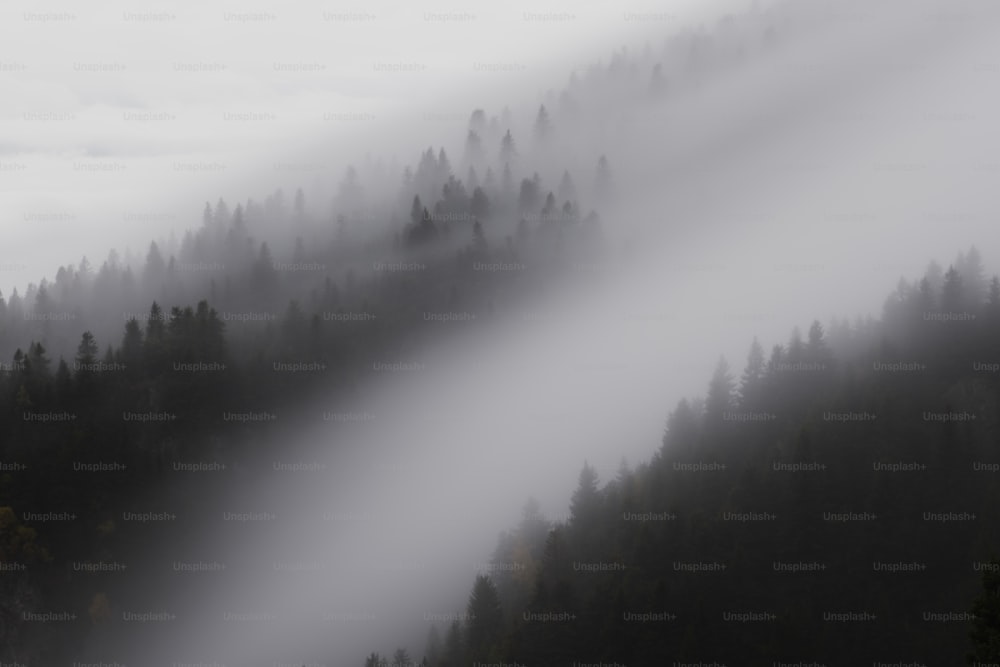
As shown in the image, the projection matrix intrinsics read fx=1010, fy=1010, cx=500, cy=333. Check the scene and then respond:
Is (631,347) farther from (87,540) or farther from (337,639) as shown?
(87,540)

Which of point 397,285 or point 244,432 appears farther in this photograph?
point 397,285

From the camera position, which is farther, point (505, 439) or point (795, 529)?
point (505, 439)

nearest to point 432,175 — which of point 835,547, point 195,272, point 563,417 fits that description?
point 195,272

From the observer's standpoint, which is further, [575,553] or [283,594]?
[283,594]

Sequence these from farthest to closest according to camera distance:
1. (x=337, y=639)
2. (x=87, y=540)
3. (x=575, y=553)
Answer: (x=87, y=540)
(x=337, y=639)
(x=575, y=553)

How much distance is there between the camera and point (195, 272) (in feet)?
578

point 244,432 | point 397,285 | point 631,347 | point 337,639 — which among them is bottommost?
point 337,639

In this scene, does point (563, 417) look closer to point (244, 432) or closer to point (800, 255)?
point (244, 432)

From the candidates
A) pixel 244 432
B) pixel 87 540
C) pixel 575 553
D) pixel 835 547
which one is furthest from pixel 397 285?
pixel 835 547

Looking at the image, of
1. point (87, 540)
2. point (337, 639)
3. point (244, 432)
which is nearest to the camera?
point (337, 639)

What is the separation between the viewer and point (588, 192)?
18712cm

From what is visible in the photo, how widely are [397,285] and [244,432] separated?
32.7 m

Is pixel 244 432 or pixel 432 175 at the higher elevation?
pixel 432 175

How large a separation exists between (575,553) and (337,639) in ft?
115
